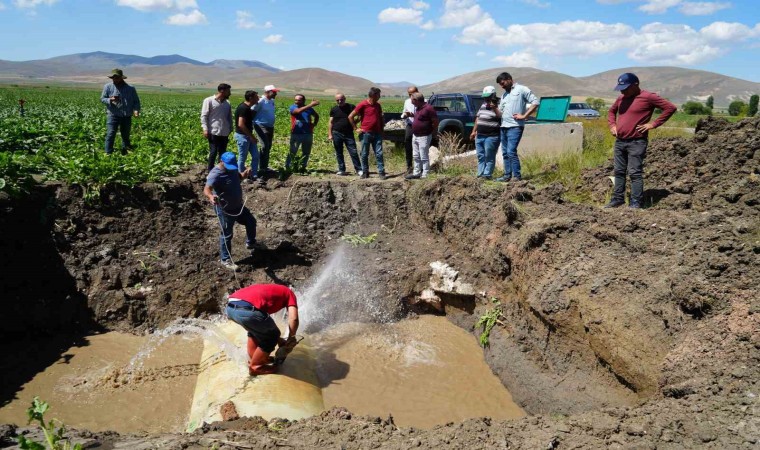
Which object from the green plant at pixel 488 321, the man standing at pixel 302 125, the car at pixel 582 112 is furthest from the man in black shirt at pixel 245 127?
the car at pixel 582 112

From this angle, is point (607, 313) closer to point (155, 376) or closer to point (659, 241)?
point (659, 241)

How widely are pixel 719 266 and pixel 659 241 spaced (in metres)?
0.85

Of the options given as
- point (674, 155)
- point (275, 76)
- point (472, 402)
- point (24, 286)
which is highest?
point (275, 76)

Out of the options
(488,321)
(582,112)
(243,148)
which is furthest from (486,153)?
(582,112)

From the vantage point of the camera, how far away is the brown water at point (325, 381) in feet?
17.1

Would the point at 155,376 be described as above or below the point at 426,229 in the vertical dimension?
below

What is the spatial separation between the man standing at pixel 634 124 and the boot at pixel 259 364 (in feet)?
16.9

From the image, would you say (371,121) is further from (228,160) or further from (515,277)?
(515,277)

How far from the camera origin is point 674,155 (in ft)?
27.3

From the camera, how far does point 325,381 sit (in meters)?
5.80

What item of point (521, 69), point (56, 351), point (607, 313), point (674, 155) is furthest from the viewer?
point (521, 69)

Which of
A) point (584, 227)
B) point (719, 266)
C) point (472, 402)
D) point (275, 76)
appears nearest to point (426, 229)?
point (584, 227)

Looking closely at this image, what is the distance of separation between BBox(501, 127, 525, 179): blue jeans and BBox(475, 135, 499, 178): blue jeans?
23cm

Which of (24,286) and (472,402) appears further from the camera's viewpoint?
(24,286)
